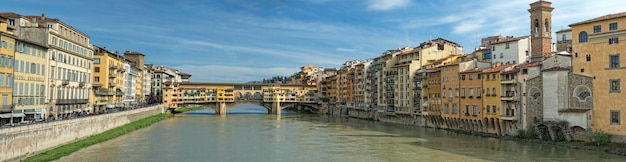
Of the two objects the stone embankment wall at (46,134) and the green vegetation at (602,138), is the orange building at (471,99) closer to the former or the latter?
the green vegetation at (602,138)

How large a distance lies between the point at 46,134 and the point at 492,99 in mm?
33238

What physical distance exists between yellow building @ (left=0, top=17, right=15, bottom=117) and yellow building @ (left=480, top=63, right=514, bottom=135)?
3536 cm

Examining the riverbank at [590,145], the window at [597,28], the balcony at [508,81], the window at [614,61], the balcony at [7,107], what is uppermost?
the window at [597,28]

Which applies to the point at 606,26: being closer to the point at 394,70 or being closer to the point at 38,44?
the point at 394,70

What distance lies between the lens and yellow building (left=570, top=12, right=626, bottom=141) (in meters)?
29.4

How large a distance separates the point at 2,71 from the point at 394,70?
42.6 meters

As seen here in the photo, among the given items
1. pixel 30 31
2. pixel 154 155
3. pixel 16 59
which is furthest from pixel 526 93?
pixel 30 31

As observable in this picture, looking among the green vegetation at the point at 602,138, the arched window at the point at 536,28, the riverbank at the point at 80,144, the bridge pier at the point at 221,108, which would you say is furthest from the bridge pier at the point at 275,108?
the green vegetation at the point at 602,138

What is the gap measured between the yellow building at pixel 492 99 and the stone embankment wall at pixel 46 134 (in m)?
32.5

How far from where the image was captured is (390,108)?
5906 cm

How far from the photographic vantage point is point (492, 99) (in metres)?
38.8

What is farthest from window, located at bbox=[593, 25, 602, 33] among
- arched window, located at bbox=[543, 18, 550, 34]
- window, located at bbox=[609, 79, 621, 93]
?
arched window, located at bbox=[543, 18, 550, 34]

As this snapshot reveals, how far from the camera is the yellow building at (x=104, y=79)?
164 feet

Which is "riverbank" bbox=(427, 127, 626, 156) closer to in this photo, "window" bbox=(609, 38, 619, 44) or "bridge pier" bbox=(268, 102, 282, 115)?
"window" bbox=(609, 38, 619, 44)
